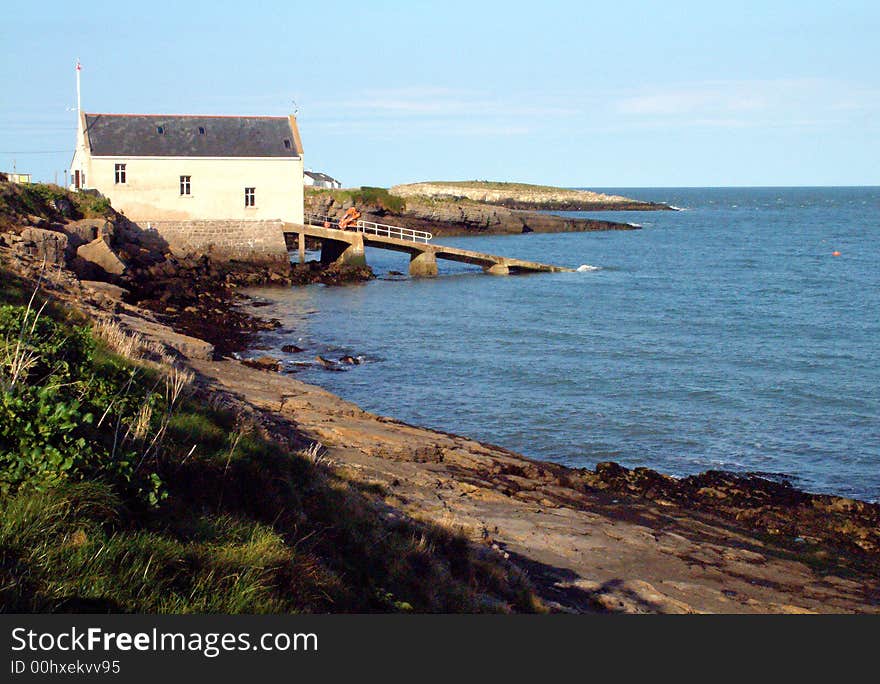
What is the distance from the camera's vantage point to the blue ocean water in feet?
63.6

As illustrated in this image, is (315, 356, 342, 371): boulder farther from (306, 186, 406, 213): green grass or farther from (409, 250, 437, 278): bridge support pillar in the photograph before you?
(306, 186, 406, 213): green grass

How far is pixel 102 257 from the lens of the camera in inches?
1341

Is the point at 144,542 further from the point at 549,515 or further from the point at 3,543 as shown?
the point at 549,515

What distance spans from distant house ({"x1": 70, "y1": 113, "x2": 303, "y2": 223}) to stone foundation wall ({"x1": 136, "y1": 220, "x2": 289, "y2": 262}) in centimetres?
40

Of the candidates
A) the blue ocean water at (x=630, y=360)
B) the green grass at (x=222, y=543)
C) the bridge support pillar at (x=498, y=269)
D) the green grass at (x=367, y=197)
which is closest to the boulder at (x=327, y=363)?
the blue ocean water at (x=630, y=360)

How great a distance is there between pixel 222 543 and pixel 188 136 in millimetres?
43300

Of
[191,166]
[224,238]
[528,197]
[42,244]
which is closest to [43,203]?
[42,244]

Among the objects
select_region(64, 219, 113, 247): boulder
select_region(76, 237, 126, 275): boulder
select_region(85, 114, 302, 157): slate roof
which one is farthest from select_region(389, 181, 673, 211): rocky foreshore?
select_region(76, 237, 126, 275): boulder

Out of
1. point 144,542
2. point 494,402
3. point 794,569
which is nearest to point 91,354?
point 144,542

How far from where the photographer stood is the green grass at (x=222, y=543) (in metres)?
5.74

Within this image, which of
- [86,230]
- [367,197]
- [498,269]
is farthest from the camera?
[367,197]

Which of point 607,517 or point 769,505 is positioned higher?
point 607,517

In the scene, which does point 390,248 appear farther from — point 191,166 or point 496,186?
point 496,186

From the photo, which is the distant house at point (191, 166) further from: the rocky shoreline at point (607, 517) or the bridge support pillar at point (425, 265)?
the rocky shoreline at point (607, 517)
